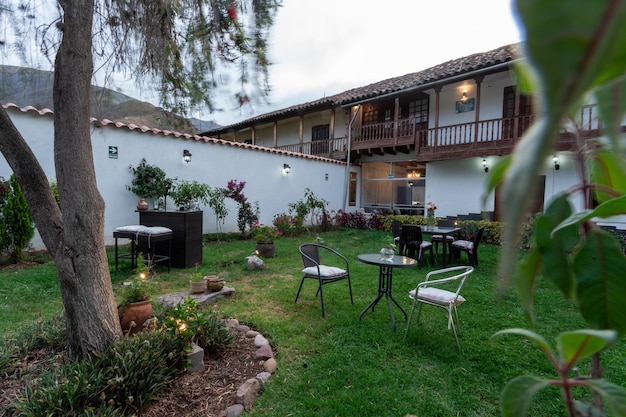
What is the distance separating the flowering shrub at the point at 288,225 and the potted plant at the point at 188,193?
2.13m

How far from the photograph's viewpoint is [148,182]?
7496mm

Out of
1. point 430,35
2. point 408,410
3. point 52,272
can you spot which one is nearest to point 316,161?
point 52,272

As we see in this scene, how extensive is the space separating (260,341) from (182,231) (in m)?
3.22

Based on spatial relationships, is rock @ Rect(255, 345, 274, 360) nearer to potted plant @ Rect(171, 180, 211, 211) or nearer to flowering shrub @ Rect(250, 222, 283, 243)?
flowering shrub @ Rect(250, 222, 283, 243)

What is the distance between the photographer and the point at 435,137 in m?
10.9

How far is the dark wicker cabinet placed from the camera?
18.4ft

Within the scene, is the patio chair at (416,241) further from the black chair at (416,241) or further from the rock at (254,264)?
the rock at (254,264)

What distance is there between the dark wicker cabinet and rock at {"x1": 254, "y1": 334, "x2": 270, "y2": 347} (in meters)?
3.03

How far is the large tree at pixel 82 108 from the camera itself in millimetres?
2096

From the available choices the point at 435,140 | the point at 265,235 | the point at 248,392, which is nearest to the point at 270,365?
the point at 248,392

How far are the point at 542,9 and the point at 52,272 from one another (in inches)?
253

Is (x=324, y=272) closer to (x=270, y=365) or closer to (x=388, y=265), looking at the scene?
(x=388, y=265)

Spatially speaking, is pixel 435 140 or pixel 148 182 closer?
pixel 148 182

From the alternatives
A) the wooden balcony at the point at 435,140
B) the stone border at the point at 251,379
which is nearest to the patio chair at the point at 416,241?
the wooden balcony at the point at 435,140
